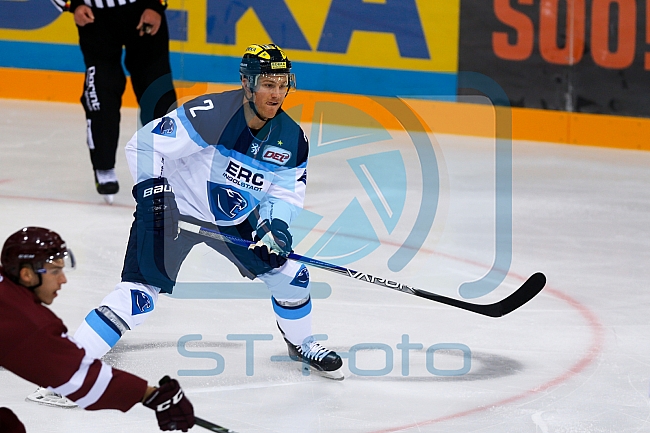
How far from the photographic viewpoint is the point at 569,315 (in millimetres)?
4105

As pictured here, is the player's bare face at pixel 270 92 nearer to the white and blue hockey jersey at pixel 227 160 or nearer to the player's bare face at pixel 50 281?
the white and blue hockey jersey at pixel 227 160

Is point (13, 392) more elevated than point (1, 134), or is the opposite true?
point (13, 392)

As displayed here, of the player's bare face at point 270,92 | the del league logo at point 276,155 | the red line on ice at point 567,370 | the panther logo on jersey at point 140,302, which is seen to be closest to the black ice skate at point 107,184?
the red line on ice at point 567,370

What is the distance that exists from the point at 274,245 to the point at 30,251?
1.16m

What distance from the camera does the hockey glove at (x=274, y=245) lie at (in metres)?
3.28

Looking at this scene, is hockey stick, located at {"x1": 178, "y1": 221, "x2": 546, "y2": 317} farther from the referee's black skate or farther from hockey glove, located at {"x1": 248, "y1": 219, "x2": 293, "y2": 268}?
the referee's black skate

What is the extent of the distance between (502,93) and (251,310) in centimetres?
356

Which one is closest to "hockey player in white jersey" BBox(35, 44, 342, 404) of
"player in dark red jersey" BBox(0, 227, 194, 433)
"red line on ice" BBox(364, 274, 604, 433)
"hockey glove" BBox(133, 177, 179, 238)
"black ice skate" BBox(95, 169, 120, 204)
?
"hockey glove" BBox(133, 177, 179, 238)

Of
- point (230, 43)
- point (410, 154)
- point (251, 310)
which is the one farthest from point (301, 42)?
point (251, 310)

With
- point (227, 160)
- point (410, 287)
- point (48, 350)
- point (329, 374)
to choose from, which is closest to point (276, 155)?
point (227, 160)

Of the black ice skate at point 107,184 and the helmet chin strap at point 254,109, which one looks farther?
the black ice skate at point 107,184

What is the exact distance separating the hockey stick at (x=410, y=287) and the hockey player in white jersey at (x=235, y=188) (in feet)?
0.10

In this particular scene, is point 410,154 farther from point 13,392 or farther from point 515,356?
point 13,392

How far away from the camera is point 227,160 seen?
11.3 feet
